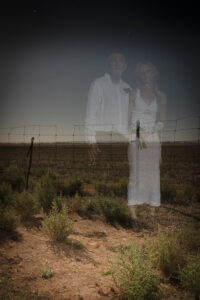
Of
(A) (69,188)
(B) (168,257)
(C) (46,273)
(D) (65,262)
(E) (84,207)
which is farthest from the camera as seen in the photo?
(A) (69,188)

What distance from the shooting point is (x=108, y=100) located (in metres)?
3.27

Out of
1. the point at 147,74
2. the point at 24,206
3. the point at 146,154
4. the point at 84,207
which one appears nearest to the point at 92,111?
the point at 147,74

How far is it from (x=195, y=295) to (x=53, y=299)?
4.60 feet

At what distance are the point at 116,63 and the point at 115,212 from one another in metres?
3.05

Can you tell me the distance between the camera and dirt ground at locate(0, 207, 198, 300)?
229 cm

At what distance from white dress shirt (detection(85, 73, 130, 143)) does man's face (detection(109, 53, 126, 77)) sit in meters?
0.12

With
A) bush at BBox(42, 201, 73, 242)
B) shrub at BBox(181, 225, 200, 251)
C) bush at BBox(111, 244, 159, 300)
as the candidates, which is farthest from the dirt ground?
shrub at BBox(181, 225, 200, 251)

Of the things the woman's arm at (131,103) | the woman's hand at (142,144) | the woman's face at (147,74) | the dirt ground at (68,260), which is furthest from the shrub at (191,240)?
the woman's face at (147,74)

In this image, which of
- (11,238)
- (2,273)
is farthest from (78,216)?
(2,273)

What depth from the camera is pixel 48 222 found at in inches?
133

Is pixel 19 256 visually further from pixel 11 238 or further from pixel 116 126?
pixel 116 126

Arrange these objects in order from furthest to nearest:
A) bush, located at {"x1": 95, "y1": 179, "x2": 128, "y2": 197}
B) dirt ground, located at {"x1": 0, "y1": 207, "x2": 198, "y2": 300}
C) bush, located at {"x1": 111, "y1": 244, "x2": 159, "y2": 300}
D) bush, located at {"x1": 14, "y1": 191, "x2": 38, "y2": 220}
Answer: bush, located at {"x1": 95, "y1": 179, "x2": 128, "y2": 197} < bush, located at {"x1": 14, "y1": 191, "x2": 38, "y2": 220} < dirt ground, located at {"x1": 0, "y1": 207, "x2": 198, "y2": 300} < bush, located at {"x1": 111, "y1": 244, "x2": 159, "y2": 300}

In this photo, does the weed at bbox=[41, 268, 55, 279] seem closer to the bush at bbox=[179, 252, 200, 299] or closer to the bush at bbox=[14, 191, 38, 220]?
the bush at bbox=[179, 252, 200, 299]

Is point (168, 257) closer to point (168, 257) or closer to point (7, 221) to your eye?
point (168, 257)
